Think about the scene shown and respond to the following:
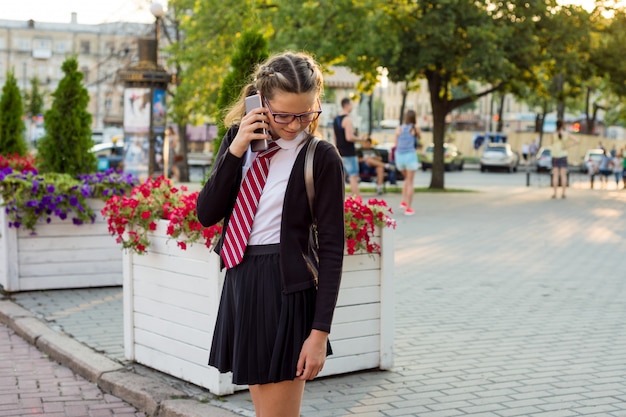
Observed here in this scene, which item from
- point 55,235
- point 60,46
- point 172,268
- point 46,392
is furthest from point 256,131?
point 60,46

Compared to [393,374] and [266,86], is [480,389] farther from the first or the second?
[266,86]

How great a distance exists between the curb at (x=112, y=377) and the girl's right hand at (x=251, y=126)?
2246 millimetres

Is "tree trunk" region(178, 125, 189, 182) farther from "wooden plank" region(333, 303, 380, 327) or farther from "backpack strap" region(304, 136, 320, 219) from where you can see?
"backpack strap" region(304, 136, 320, 219)

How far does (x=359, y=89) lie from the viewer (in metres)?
29.2

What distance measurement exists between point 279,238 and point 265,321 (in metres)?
0.27

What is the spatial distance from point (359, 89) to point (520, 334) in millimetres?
22652

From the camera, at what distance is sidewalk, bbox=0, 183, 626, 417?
16.9 ft

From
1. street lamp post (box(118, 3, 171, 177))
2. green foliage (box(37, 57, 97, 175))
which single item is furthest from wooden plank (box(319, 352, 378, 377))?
street lamp post (box(118, 3, 171, 177))

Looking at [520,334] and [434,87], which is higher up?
[434,87]

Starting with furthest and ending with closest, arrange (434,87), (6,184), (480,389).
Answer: (434,87) → (6,184) → (480,389)

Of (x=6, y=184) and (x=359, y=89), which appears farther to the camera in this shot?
(x=359, y=89)

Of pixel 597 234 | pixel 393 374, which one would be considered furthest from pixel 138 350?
pixel 597 234

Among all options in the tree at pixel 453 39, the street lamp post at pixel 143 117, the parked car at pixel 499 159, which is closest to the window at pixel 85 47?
the parked car at pixel 499 159

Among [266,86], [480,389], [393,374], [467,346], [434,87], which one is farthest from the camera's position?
[434,87]
